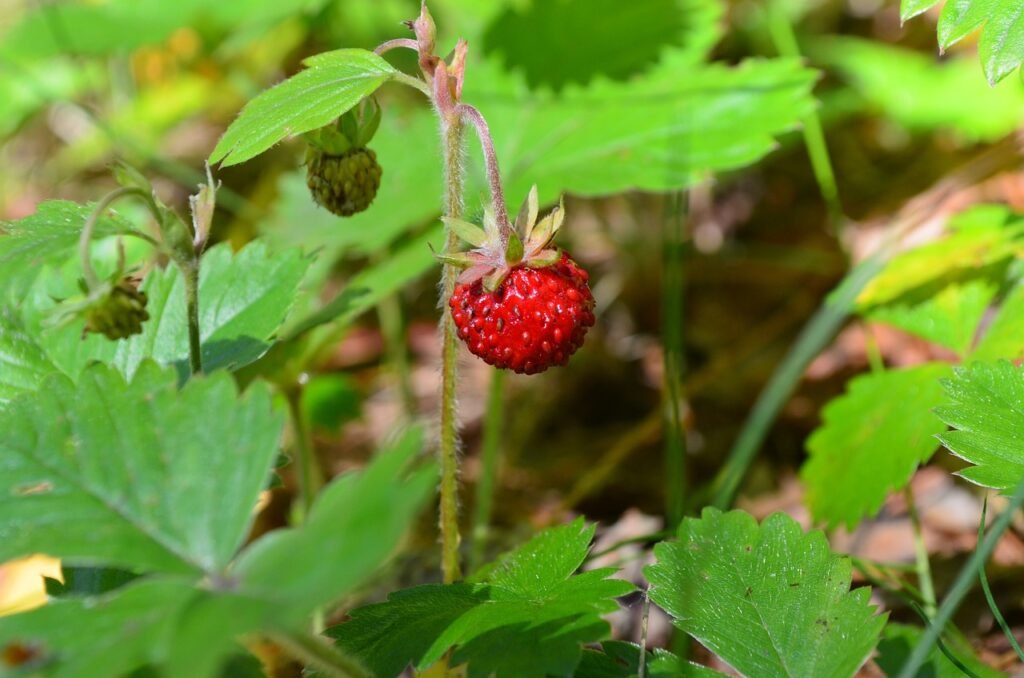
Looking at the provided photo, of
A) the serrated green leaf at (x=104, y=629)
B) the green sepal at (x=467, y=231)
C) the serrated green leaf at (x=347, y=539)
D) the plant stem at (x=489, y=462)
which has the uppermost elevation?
the green sepal at (x=467, y=231)

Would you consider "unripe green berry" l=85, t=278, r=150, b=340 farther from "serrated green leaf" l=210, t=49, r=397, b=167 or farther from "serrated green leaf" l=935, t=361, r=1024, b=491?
"serrated green leaf" l=935, t=361, r=1024, b=491

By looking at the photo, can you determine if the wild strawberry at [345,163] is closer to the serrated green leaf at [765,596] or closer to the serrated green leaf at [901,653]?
the serrated green leaf at [765,596]

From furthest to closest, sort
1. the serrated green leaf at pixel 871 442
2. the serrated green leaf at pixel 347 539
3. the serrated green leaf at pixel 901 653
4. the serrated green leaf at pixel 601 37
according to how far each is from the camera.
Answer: the serrated green leaf at pixel 601 37 → the serrated green leaf at pixel 871 442 → the serrated green leaf at pixel 901 653 → the serrated green leaf at pixel 347 539

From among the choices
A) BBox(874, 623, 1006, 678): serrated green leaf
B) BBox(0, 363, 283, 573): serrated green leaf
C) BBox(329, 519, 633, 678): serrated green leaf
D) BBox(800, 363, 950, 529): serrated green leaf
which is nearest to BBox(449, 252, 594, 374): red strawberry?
BBox(329, 519, 633, 678): serrated green leaf

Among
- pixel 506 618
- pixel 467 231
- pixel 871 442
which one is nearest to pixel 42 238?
pixel 467 231

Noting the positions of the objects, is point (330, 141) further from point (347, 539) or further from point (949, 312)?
point (949, 312)

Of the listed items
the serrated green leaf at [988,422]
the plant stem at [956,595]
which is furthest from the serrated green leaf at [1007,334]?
the plant stem at [956,595]
